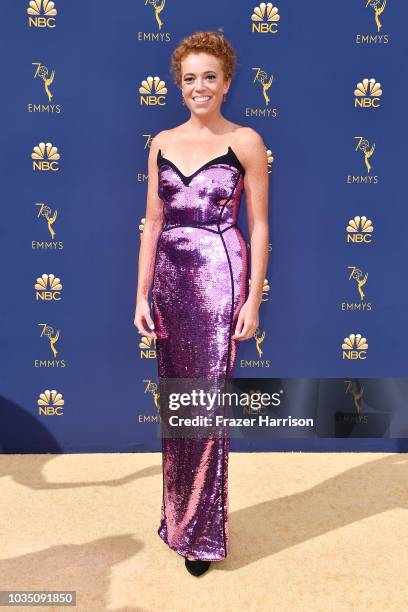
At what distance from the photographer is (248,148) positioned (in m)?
2.43

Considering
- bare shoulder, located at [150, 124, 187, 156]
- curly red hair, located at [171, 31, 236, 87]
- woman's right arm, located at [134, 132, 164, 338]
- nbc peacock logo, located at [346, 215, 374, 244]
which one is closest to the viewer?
curly red hair, located at [171, 31, 236, 87]

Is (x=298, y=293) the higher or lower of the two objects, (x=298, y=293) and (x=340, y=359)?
the higher

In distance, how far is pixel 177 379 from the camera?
2.54 metres

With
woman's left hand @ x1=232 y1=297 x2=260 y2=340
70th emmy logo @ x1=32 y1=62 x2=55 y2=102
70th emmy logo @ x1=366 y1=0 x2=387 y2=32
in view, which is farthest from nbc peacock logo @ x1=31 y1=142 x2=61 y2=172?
70th emmy logo @ x1=366 y1=0 x2=387 y2=32

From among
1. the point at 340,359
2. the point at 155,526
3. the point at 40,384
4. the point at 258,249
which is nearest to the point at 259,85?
the point at 258,249

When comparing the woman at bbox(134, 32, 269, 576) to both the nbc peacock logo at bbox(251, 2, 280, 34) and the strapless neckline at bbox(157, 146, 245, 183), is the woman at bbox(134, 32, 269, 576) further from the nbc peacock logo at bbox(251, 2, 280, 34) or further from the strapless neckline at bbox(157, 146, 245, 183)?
the nbc peacock logo at bbox(251, 2, 280, 34)

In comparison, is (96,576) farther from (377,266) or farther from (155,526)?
(377,266)

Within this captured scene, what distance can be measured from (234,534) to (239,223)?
1761 mm

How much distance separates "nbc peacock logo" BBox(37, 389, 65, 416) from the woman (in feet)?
4.81

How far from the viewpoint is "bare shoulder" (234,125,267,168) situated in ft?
7.97

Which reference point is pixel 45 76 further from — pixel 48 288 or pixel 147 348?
pixel 147 348

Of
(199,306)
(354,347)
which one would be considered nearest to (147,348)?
(354,347)

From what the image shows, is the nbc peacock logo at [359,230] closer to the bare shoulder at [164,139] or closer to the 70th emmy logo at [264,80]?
the 70th emmy logo at [264,80]

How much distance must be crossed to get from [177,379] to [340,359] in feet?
5.31
